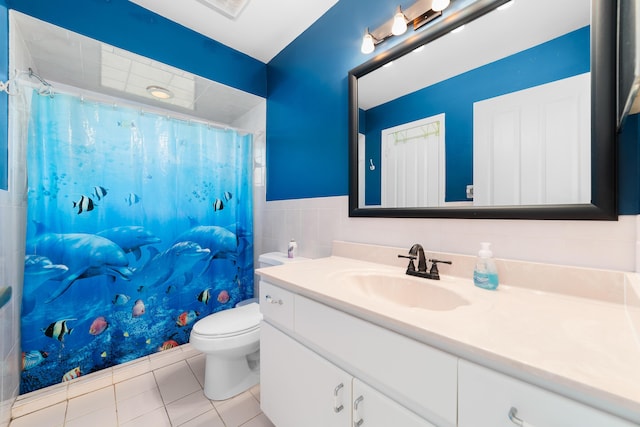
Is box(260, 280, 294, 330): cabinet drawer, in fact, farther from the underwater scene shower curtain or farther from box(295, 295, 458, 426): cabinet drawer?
the underwater scene shower curtain

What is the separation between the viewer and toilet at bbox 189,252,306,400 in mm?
1296

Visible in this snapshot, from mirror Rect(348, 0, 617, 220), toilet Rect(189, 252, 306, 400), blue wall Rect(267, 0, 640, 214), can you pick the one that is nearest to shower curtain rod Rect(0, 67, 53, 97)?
blue wall Rect(267, 0, 640, 214)

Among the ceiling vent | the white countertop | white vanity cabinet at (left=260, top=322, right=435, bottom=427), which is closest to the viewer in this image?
the white countertop

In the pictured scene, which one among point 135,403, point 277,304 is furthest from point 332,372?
point 135,403

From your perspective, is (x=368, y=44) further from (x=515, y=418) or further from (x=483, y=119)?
(x=515, y=418)

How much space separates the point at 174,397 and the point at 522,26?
2.39 meters

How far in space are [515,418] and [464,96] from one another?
109 centimetres

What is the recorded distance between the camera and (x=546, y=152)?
0.84m

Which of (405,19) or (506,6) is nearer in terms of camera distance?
(506,6)

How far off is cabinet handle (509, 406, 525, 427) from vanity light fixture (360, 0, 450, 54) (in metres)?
1.39

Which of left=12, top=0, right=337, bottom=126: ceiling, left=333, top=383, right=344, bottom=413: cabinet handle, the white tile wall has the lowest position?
left=333, top=383, right=344, bottom=413: cabinet handle

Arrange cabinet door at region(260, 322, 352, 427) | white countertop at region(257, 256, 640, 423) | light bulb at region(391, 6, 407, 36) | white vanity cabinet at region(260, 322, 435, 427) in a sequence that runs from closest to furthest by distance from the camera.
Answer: white countertop at region(257, 256, 640, 423)
white vanity cabinet at region(260, 322, 435, 427)
cabinet door at region(260, 322, 352, 427)
light bulb at region(391, 6, 407, 36)

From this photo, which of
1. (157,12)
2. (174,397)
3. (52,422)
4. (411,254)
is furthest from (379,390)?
(157,12)

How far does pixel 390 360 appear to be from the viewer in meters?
0.63
